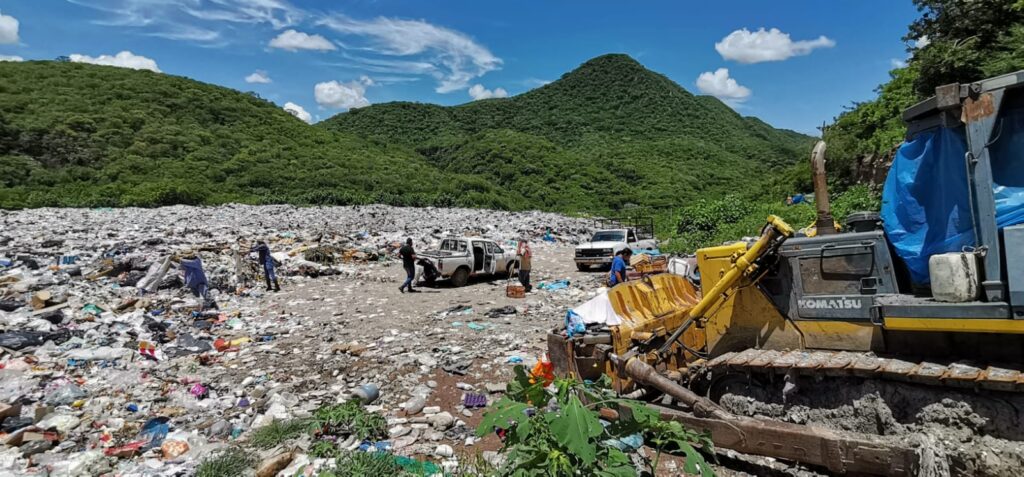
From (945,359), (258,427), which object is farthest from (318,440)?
(945,359)

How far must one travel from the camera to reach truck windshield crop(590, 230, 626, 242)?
16.3 meters

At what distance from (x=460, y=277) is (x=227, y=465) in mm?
9438

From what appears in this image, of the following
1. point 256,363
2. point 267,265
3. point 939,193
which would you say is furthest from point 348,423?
point 267,265

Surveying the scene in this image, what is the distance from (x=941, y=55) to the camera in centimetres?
1334

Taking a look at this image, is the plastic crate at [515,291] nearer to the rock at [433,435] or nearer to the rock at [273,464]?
the rock at [433,435]

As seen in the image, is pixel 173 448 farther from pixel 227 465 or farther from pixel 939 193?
pixel 939 193

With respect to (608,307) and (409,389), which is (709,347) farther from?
(409,389)

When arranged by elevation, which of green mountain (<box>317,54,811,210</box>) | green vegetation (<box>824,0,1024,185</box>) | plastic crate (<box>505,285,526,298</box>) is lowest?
plastic crate (<box>505,285,526,298</box>)

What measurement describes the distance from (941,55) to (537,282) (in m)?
12.3

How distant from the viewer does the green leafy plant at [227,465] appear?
390 cm

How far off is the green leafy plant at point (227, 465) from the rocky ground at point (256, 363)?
15 cm

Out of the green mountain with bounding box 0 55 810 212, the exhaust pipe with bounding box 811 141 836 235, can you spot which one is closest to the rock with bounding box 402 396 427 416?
the exhaust pipe with bounding box 811 141 836 235

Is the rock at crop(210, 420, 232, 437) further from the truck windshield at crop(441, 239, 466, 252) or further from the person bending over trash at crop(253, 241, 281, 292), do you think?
the truck windshield at crop(441, 239, 466, 252)

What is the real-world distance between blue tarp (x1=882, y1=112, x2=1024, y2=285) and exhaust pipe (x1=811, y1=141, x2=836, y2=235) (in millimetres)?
450
